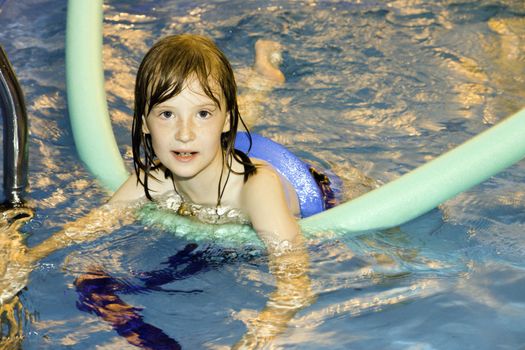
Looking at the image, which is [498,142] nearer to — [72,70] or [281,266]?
[281,266]

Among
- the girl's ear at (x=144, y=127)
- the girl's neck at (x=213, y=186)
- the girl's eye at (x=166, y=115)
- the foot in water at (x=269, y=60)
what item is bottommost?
the girl's neck at (x=213, y=186)

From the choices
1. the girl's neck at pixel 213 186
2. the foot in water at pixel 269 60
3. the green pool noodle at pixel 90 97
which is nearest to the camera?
the girl's neck at pixel 213 186

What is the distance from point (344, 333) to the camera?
211 centimetres

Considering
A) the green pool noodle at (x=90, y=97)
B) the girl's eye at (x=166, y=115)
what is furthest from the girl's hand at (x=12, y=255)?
the girl's eye at (x=166, y=115)

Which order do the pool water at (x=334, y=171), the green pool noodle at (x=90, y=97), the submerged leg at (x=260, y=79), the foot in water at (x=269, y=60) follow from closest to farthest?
the pool water at (x=334, y=171)
the green pool noodle at (x=90, y=97)
the submerged leg at (x=260, y=79)
the foot in water at (x=269, y=60)

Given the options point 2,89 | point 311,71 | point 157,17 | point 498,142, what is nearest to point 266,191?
point 498,142

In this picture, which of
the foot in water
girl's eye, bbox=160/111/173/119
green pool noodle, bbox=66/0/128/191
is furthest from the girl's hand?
the foot in water

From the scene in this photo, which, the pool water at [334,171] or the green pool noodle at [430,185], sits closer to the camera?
the pool water at [334,171]

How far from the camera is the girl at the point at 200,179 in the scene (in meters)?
2.16

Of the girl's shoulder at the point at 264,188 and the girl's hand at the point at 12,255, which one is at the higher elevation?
the girl's shoulder at the point at 264,188

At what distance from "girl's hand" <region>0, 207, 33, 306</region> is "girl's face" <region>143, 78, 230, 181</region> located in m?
0.48

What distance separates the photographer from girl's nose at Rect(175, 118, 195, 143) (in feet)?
7.16

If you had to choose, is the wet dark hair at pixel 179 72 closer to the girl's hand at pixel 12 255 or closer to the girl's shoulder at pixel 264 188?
the girl's shoulder at pixel 264 188

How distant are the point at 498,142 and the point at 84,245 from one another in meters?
1.20
